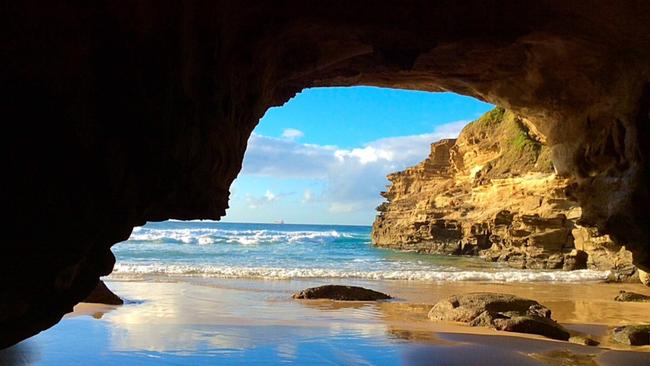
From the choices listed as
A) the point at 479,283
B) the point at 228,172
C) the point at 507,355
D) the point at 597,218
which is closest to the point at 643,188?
the point at 597,218

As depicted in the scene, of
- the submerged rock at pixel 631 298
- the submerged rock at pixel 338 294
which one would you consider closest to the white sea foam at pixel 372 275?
the submerged rock at pixel 631 298

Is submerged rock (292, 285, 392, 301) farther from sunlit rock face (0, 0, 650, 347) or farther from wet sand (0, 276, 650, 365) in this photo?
sunlit rock face (0, 0, 650, 347)

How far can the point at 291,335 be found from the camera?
7.12 meters

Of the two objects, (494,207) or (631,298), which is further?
(494,207)

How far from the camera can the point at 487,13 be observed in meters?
4.99

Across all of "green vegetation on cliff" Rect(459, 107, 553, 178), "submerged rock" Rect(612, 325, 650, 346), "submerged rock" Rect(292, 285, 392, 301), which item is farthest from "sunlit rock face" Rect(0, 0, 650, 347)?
"green vegetation on cliff" Rect(459, 107, 553, 178)

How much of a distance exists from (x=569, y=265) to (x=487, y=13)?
1718cm

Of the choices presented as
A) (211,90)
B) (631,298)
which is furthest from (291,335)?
(631,298)

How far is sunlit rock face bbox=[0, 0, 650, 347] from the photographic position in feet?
10.5

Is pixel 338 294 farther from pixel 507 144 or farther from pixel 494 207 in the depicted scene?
pixel 507 144

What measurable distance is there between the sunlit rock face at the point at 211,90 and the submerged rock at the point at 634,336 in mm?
1332

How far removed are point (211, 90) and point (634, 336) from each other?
6.00 meters

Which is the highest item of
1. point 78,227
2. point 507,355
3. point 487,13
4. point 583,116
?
point 487,13

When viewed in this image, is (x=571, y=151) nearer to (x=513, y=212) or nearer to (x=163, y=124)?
(x=163, y=124)
